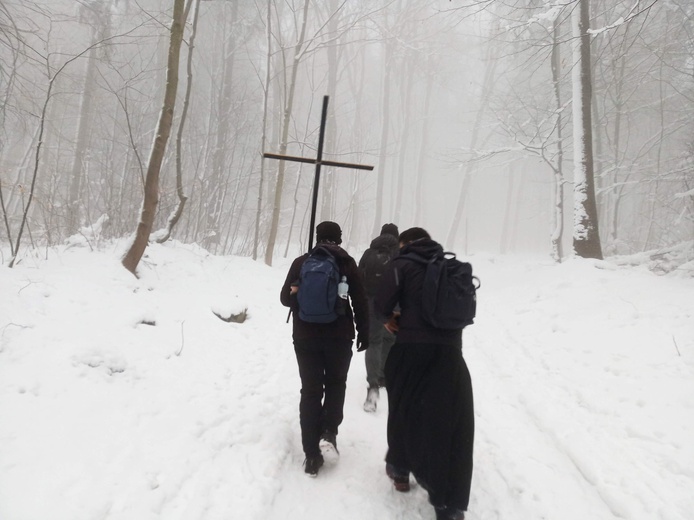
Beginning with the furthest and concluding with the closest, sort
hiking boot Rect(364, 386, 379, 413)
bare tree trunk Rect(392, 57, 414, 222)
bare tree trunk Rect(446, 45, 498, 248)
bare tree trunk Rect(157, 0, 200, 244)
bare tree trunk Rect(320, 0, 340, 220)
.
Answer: bare tree trunk Rect(392, 57, 414, 222), bare tree trunk Rect(446, 45, 498, 248), bare tree trunk Rect(320, 0, 340, 220), bare tree trunk Rect(157, 0, 200, 244), hiking boot Rect(364, 386, 379, 413)

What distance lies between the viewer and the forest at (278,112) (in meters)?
7.21

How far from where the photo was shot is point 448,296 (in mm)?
2486

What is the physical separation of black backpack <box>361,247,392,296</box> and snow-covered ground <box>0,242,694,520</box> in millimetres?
1434

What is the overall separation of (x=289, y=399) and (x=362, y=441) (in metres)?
1.10

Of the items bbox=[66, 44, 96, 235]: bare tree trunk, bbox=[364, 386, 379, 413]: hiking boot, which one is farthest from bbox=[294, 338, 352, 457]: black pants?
bbox=[66, 44, 96, 235]: bare tree trunk

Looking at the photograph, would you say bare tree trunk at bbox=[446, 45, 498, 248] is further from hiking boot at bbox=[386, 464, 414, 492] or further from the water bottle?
hiking boot at bbox=[386, 464, 414, 492]

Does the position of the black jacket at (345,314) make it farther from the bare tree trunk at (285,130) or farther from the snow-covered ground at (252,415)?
the bare tree trunk at (285,130)

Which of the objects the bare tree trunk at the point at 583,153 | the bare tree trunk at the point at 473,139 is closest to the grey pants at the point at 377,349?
the bare tree trunk at the point at 583,153

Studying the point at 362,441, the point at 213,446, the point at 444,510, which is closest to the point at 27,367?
the point at 213,446

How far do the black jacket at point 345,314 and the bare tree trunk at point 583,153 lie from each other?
812 centimetres

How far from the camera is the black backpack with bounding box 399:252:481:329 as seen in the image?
2.48 m

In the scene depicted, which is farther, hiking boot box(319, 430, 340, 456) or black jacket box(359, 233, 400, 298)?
black jacket box(359, 233, 400, 298)

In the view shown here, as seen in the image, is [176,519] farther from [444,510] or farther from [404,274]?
[404,274]

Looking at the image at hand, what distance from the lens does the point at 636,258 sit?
875 cm
